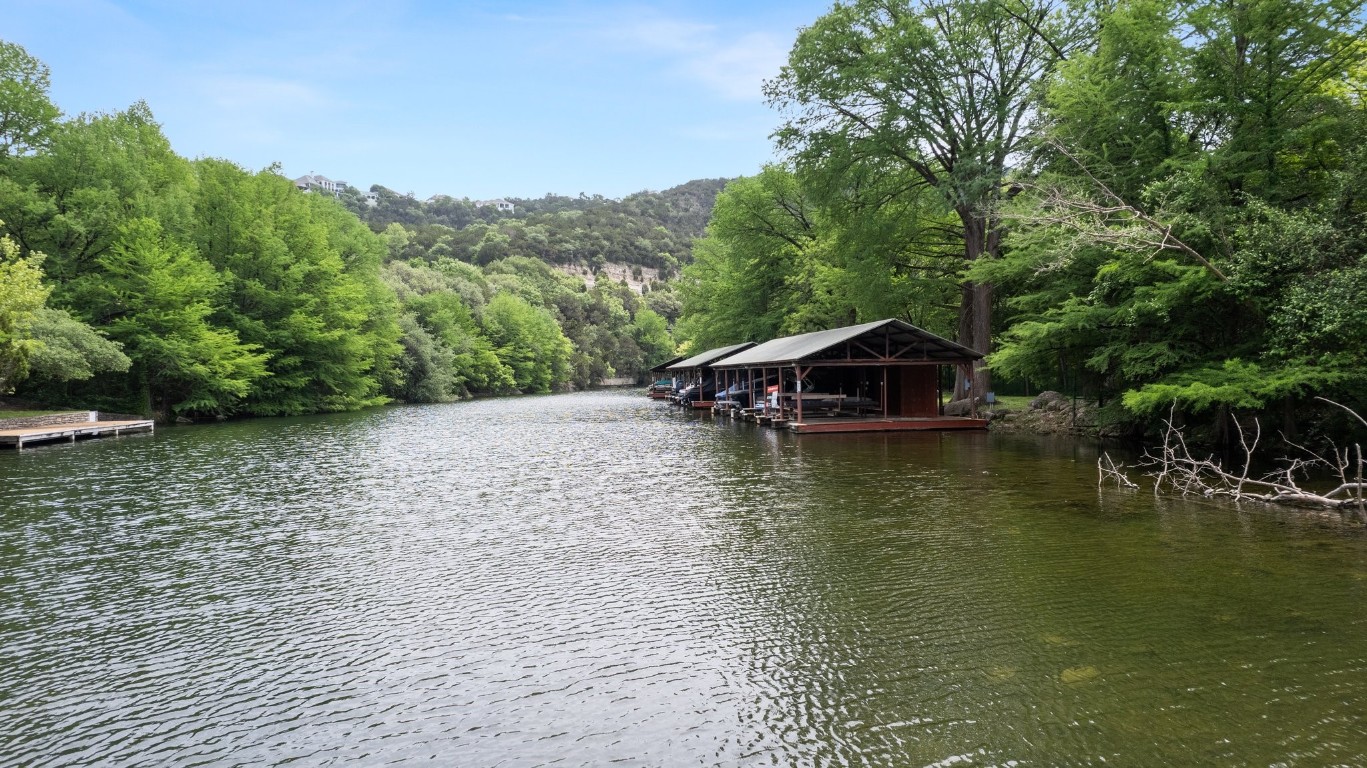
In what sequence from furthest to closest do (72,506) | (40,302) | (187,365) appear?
(187,365), (40,302), (72,506)

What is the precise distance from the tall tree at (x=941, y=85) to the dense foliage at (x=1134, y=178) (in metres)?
0.08

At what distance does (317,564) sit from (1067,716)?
8.24 metres

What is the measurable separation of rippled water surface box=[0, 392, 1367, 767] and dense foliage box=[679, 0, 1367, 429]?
4.20 m

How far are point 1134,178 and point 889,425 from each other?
10.5 metres

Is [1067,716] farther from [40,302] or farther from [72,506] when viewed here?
[40,302]

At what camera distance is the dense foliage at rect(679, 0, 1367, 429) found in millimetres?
13039

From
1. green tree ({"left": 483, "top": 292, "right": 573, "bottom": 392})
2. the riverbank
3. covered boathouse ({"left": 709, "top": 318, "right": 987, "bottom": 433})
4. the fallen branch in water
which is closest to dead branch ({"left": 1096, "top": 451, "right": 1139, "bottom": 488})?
the fallen branch in water

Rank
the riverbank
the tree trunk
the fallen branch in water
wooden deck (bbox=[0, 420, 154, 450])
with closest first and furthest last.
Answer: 1. the fallen branch in water
2. the riverbank
3. wooden deck (bbox=[0, 420, 154, 450])
4. the tree trunk

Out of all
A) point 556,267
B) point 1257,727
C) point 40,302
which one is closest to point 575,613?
point 1257,727

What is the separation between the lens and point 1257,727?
4.74 meters

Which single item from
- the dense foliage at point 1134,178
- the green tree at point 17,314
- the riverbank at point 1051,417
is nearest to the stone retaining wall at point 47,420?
the green tree at point 17,314

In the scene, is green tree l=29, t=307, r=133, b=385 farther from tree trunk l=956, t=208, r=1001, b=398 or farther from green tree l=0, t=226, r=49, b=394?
tree trunk l=956, t=208, r=1001, b=398

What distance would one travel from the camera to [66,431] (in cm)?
2480

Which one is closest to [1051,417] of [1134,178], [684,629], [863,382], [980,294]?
[980,294]
